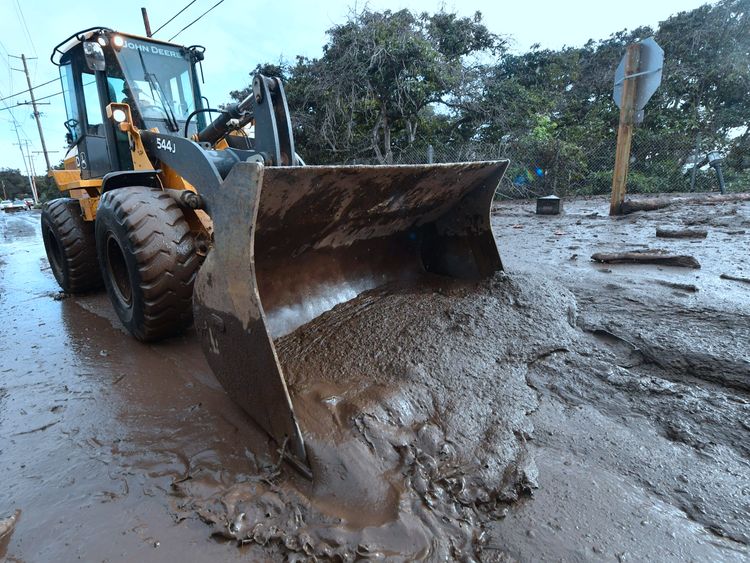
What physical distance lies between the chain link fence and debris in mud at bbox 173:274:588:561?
397 inches

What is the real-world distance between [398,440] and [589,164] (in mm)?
12947

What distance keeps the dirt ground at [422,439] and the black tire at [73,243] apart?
53.5 inches

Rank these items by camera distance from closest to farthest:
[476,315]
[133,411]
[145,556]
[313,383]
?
[145,556]
[313,383]
[133,411]
[476,315]

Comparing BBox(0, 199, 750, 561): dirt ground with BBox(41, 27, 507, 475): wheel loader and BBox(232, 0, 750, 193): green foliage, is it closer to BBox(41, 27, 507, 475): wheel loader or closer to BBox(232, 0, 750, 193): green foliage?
BBox(41, 27, 507, 475): wheel loader

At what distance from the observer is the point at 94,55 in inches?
135

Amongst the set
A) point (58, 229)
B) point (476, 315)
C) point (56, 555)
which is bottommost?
point (56, 555)

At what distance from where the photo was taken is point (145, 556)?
4.53ft

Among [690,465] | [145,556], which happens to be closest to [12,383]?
[145,556]

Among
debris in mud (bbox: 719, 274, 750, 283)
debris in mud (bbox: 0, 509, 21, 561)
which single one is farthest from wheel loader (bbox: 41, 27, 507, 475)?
debris in mud (bbox: 719, 274, 750, 283)

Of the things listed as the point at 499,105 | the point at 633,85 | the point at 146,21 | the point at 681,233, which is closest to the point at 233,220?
the point at 681,233

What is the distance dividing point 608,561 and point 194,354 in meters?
2.54

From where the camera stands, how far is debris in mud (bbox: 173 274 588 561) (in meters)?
1.40

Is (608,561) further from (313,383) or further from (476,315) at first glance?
(476,315)

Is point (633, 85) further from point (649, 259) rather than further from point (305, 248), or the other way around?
point (305, 248)
